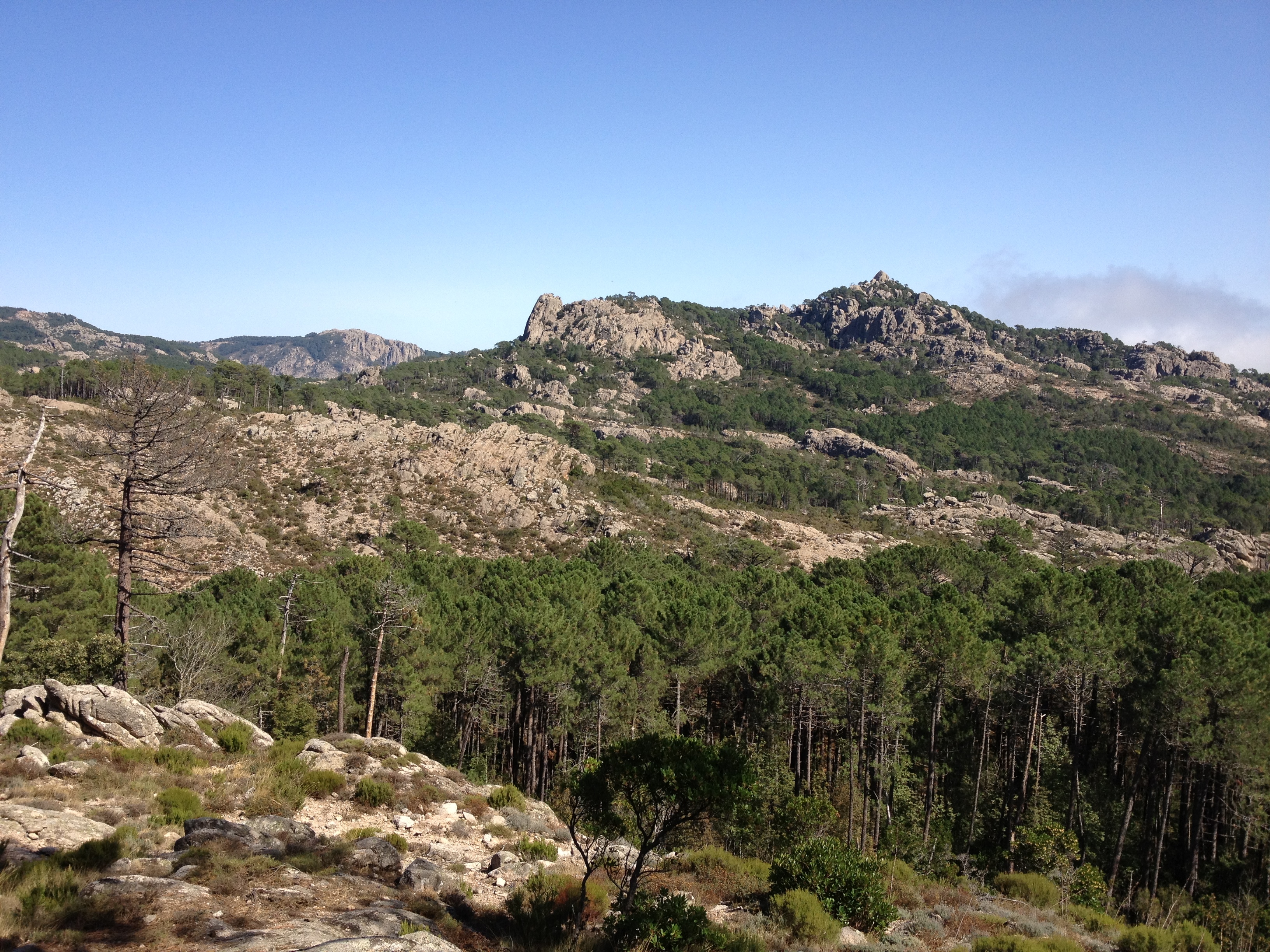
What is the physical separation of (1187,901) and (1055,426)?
635 feet

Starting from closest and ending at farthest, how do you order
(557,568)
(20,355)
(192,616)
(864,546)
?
(192,616)
(557,568)
(864,546)
(20,355)

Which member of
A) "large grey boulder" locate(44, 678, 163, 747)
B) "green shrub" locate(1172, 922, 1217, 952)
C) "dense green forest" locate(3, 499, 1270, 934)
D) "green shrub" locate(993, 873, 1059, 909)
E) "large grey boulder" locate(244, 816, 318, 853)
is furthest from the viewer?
"dense green forest" locate(3, 499, 1270, 934)

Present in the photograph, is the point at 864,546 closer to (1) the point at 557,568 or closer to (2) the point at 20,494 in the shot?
(1) the point at 557,568

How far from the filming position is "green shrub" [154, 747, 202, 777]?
45.3 feet

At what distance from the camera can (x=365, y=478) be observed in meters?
79.9

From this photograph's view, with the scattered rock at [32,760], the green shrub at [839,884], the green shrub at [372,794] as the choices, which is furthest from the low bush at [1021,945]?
the scattered rock at [32,760]

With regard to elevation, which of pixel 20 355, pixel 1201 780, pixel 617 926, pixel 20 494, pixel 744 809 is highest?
pixel 20 355

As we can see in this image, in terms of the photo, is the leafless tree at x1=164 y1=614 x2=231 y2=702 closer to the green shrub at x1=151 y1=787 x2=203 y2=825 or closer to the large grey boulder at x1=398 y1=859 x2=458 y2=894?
the green shrub at x1=151 y1=787 x2=203 y2=825

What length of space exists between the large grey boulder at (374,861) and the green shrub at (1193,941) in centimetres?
1305

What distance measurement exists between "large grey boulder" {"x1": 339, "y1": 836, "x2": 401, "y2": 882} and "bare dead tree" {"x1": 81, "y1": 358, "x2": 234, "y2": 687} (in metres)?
8.47

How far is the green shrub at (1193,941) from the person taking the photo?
489 inches

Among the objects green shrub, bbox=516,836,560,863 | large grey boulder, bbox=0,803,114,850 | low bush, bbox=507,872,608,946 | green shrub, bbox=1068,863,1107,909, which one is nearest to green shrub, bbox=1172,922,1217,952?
green shrub, bbox=1068,863,1107,909

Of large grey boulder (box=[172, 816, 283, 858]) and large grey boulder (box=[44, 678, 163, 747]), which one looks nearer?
large grey boulder (box=[172, 816, 283, 858])

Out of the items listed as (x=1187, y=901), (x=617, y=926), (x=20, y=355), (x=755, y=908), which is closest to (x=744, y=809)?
(x=617, y=926)
